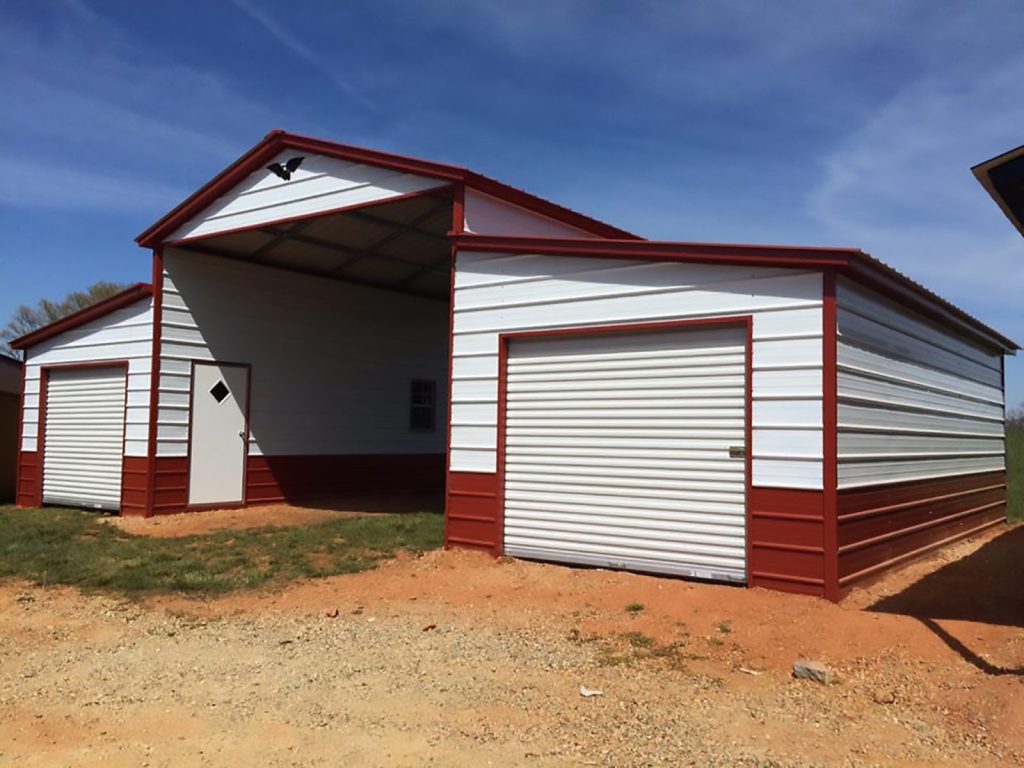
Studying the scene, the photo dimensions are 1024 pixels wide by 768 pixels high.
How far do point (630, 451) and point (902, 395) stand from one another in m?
2.93

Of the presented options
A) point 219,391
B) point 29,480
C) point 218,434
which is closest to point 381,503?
point 218,434

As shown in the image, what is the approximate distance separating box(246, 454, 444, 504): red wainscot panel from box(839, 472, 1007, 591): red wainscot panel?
10.2 metres

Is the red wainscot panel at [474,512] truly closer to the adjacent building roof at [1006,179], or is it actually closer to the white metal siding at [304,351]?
the adjacent building roof at [1006,179]

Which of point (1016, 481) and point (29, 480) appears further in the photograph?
point (1016, 481)

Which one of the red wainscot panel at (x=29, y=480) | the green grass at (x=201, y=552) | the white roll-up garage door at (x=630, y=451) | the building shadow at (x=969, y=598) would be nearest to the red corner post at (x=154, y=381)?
the green grass at (x=201, y=552)

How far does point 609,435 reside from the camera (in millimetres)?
8586

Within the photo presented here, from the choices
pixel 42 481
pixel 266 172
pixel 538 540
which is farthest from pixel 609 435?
pixel 42 481

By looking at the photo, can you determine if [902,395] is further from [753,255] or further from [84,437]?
[84,437]

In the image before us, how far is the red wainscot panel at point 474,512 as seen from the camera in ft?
30.3

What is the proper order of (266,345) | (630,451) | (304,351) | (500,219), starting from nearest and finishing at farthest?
(630,451) < (500,219) < (266,345) < (304,351)

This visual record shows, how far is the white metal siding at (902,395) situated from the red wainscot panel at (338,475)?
10335mm

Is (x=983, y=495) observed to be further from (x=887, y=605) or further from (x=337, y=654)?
(x=337, y=654)

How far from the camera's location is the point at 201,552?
33.7ft

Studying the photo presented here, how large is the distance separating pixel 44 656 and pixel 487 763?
369cm
